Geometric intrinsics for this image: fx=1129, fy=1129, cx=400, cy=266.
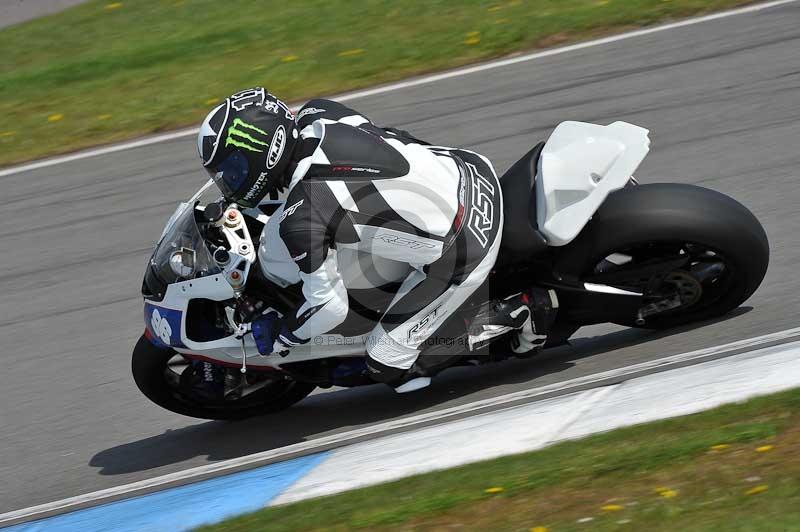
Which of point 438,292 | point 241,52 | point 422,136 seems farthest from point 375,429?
point 241,52

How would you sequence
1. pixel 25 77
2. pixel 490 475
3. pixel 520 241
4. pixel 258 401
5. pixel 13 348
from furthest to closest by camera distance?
pixel 25 77 < pixel 13 348 < pixel 258 401 < pixel 520 241 < pixel 490 475

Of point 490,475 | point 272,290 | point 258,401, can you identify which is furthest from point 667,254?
point 258,401

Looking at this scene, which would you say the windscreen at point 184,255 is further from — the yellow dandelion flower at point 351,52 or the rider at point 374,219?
the yellow dandelion flower at point 351,52

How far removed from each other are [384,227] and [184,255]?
98cm

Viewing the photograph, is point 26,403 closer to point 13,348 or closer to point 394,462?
point 13,348

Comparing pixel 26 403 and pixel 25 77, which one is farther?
pixel 25 77

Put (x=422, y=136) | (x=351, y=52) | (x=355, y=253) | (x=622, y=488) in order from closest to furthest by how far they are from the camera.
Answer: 1. (x=622, y=488)
2. (x=355, y=253)
3. (x=422, y=136)
4. (x=351, y=52)

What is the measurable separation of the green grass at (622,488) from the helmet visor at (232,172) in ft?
4.49

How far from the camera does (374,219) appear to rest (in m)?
4.95

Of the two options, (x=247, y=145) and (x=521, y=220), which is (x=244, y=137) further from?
(x=521, y=220)

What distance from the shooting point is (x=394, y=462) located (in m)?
4.80

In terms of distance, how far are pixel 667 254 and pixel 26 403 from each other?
3.68 m

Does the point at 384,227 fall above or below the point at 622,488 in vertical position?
above

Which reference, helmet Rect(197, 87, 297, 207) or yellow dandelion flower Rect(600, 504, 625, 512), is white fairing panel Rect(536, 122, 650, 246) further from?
yellow dandelion flower Rect(600, 504, 625, 512)
